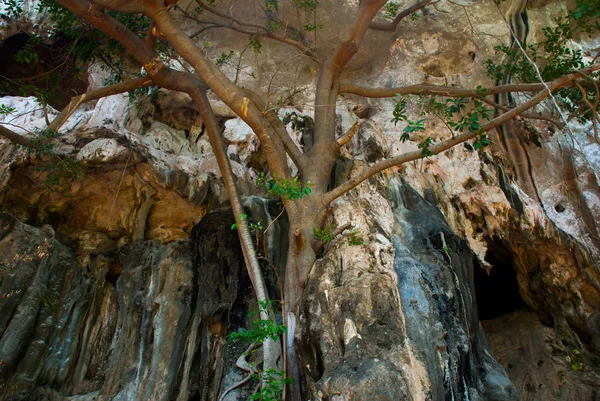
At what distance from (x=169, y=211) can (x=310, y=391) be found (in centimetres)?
483

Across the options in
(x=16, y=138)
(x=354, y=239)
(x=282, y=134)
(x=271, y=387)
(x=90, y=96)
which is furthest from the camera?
(x=16, y=138)

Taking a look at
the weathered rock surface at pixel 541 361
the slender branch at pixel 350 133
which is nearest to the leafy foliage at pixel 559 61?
the slender branch at pixel 350 133

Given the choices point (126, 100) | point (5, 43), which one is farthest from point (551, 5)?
point (5, 43)

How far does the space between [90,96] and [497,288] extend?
7741 mm

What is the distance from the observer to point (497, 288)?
987cm

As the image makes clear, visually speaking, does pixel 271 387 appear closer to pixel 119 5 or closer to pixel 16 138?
pixel 119 5

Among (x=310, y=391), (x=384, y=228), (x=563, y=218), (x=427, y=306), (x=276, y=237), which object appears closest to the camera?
(x=310, y=391)

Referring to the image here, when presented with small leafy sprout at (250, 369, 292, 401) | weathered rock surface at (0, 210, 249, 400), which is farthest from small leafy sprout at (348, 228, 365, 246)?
weathered rock surface at (0, 210, 249, 400)

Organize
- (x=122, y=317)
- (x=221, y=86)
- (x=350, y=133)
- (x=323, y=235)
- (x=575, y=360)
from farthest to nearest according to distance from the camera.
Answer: (x=575, y=360), (x=122, y=317), (x=350, y=133), (x=221, y=86), (x=323, y=235)

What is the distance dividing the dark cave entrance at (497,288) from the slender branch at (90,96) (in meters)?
6.32

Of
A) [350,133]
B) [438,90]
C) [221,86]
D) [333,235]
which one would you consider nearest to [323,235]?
[333,235]

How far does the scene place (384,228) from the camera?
664 centimetres

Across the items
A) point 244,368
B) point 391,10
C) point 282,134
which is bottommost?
point 244,368

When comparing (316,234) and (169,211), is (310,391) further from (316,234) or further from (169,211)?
(169,211)
